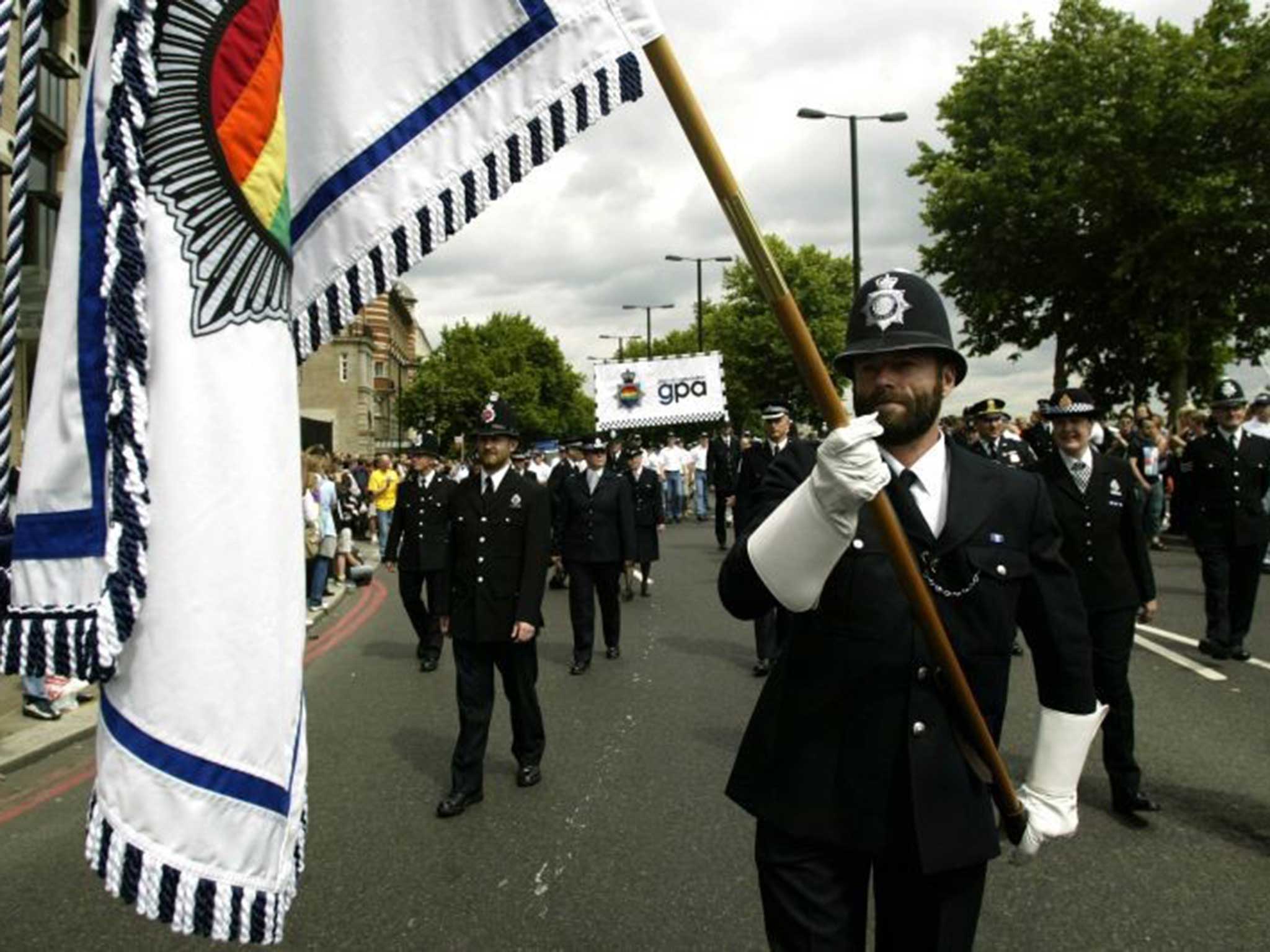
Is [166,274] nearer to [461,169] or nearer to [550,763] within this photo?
[461,169]

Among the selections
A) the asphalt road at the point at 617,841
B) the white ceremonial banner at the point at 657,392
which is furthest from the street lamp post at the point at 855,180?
the asphalt road at the point at 617,841

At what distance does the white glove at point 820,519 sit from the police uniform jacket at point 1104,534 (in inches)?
144

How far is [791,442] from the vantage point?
254 centimetres

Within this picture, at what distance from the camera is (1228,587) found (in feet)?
29.3

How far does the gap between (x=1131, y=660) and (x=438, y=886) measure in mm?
6387

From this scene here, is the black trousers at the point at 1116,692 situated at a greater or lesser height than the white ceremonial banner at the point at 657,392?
lesser

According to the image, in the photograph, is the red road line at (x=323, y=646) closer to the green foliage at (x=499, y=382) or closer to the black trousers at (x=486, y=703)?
the black trousers at (x=486, y=703)

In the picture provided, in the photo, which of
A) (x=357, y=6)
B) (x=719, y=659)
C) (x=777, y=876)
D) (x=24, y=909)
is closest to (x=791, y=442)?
(x=777, y=876)

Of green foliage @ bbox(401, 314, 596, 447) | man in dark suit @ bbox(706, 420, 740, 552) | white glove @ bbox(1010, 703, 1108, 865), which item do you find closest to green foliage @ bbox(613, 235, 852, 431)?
green foliage @ bbox(401, 314, 596, 447)

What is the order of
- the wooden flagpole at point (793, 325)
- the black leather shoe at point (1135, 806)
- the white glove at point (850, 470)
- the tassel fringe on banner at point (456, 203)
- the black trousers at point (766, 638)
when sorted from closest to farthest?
1. the wooden flagpole at point (793, 325)
2. the tassel fringe on banner at point (456, 203)
3. the white glove at point (850, 470)
4. the black leather shoe at point (1135, 806)
5. the black trousers at point (766, 638)

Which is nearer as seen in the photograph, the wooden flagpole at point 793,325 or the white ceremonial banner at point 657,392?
the wooden flagpole at point 793,325

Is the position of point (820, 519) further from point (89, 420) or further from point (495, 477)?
point (495, 477)

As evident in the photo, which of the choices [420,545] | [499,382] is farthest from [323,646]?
[499,382]

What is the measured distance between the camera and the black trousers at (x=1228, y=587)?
8.62 m
